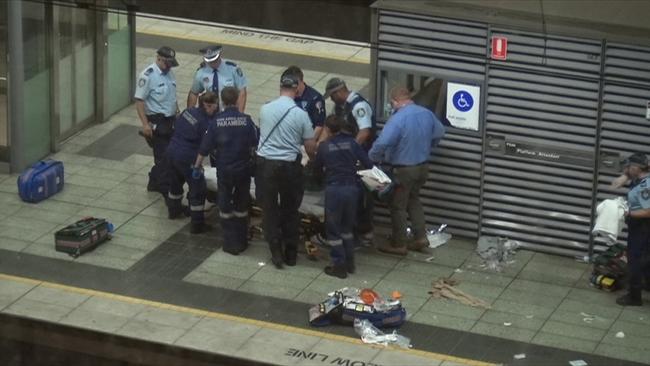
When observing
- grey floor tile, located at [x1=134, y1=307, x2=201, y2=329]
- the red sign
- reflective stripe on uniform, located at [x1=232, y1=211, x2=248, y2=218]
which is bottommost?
grey floor tile, located at [x1=134, y1=307, x2=201, y2=329]

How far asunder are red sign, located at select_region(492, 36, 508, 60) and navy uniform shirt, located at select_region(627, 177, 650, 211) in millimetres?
1945

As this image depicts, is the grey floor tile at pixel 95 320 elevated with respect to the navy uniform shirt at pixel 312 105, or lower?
lower

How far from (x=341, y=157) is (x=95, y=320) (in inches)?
102

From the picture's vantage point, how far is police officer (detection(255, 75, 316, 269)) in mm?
16031

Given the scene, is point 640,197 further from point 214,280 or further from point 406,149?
point 214,280

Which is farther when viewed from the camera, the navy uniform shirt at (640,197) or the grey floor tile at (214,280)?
the grey floor tile at (214,280)

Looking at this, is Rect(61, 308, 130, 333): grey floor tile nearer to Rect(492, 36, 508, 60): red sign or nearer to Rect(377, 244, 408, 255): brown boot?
Rect(377, 244, 408, 255): brown boot

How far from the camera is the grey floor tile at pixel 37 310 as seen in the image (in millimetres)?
15297

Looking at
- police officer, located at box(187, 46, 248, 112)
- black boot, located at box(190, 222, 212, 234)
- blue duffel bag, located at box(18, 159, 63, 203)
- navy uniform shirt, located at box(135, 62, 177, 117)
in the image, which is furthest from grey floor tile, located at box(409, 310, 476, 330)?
blue duffel bag, located at box(18, 159, 63, 203)

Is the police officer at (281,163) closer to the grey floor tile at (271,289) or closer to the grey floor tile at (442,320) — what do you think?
the grey floor tile at (271,289)

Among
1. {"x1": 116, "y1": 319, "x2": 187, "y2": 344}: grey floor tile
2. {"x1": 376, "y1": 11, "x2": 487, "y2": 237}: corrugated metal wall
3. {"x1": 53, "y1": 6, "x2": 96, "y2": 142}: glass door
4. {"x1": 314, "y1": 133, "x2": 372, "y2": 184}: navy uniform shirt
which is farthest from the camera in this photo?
{"x1": 53, "y1": 6, "x2": 96, "y2": 142}: glass door

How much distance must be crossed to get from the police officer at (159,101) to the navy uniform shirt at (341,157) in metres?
2.37

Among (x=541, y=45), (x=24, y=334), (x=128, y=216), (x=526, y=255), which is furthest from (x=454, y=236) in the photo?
(x=24, y=334)

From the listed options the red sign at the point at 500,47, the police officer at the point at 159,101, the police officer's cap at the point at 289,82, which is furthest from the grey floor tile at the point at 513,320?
the police officer at the point at 159,101
